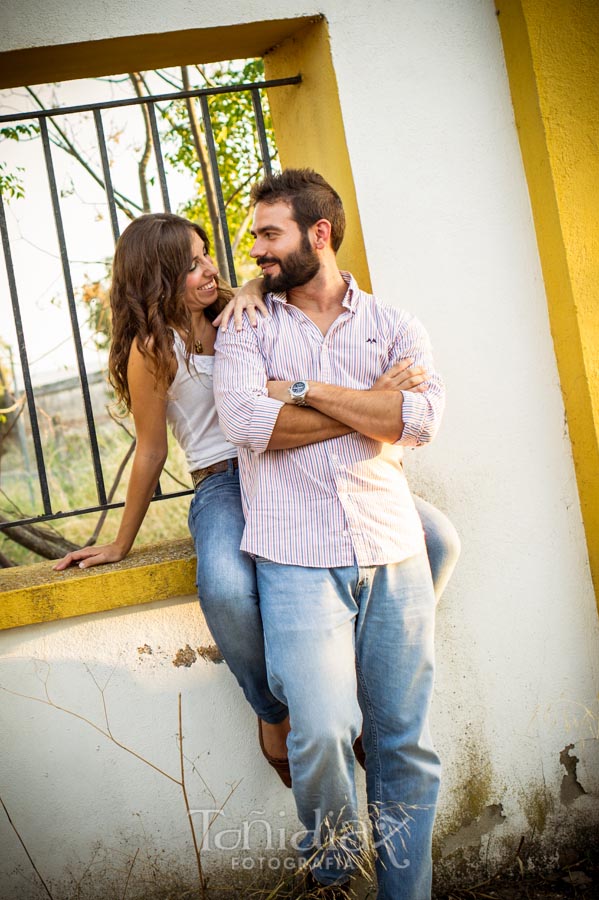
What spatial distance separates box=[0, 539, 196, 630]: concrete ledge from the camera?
2510mm

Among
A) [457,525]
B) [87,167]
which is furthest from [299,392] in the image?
[87,167]

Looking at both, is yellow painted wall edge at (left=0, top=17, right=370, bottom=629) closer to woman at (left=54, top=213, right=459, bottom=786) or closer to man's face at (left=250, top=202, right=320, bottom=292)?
woman at (left=54, top=213, right=459, bottom=786)

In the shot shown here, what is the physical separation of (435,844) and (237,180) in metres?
4.64

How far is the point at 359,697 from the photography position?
2416 mm

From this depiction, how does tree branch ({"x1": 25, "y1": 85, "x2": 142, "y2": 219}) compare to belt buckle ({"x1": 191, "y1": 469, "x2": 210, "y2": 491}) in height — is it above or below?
above

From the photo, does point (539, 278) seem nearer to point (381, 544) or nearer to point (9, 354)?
point (381, 544)

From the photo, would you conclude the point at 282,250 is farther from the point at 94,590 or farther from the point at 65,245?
the point at 94,590

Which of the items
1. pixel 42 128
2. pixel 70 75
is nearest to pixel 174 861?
pixel 42 128

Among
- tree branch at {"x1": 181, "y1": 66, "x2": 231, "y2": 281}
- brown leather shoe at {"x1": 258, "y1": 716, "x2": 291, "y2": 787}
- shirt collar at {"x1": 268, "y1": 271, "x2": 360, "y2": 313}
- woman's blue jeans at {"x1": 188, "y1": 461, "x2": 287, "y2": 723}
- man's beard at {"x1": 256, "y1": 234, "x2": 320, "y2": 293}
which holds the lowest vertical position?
brown leather shoe at {"x1": 258, "y1": 716, "x2": 291, "y2": 787}

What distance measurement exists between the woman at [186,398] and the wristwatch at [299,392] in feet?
0.78

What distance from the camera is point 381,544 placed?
89.7 inches

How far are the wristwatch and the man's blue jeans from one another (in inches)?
18.6

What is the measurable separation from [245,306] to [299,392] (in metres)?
0.41

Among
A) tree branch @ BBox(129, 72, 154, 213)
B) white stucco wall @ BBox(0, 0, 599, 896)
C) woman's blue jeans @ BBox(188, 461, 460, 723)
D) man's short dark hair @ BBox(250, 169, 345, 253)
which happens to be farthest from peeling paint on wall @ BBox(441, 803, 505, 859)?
tree branch @ BBox(129, 72, 154, 213)
